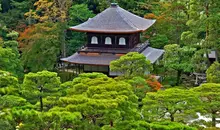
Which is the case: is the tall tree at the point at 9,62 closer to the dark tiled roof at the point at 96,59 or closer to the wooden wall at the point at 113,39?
the dark tiled roof at the point at 96,59

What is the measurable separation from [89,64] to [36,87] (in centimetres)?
1236

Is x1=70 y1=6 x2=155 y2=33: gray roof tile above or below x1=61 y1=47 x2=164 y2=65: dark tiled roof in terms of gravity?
above

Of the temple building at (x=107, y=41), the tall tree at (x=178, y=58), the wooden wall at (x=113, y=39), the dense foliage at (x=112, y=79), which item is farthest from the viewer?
the wooden wall at (x=113, y=39)

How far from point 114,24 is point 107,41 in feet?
4.43

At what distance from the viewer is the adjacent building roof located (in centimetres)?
3550

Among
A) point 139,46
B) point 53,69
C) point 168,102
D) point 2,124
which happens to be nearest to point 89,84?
point 168,102

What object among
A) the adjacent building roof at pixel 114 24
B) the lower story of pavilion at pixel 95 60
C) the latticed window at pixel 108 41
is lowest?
the lower story of pavilion at pixel 95 60

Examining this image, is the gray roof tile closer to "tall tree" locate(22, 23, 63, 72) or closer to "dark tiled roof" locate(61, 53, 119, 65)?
"dark tiled roof" locate(61, 53, 119, 65)

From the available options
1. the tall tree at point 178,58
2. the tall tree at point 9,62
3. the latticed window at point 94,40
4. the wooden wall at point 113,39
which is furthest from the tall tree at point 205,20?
the tall tree at point 9,62

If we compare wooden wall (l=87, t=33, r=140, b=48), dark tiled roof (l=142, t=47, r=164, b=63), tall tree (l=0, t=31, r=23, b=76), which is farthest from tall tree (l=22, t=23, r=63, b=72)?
dark tiled roof (l=142, t=47, r=164, b=63)

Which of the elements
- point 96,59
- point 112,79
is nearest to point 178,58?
point 96,59

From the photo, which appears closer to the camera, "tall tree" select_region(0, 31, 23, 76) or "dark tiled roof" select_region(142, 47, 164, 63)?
"tall tree" select_region(0, 31, 23, 76)

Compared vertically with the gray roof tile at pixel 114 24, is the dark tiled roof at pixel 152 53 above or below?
below

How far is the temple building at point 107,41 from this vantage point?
3506cm
